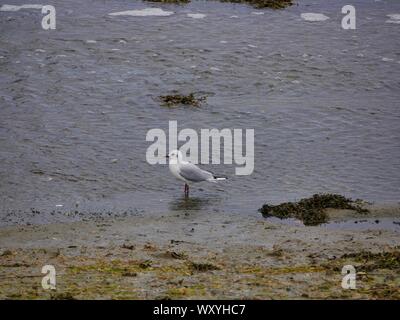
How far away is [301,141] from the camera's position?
50.0 feet

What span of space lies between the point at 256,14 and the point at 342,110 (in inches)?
214

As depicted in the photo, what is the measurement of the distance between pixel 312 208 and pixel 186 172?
6.82 feet

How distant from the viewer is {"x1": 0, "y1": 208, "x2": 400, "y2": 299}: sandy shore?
903 cm

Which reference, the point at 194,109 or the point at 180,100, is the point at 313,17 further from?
the point at 194,109

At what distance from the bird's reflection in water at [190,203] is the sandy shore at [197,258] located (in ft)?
1.20

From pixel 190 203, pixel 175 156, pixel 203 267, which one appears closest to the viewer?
pixel 203 267

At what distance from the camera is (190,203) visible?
12922 millimetres

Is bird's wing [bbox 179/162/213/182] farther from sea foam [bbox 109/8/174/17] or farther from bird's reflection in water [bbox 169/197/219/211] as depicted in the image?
sea foam [bbox 109/8/174/17]

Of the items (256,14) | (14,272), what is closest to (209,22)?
(256,14)

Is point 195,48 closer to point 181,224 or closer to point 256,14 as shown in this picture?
point 256,14

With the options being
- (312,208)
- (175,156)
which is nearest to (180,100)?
(175,156)

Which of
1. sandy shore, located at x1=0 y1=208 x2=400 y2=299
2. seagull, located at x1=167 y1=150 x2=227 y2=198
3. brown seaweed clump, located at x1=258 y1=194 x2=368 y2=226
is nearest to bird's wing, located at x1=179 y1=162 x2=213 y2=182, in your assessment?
seagull, located at x1=167 y1=150 x2=227 y2=198

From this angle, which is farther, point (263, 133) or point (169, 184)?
point (263, 133)

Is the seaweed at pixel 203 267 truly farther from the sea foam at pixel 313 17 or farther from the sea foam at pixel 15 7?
the sea foam at pixel 15 7
